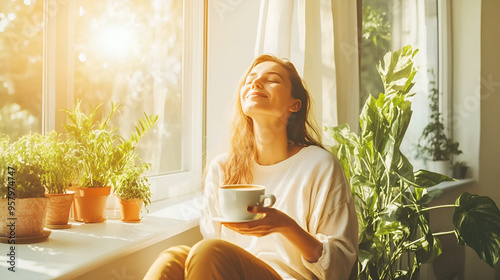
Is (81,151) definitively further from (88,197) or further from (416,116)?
(416,116)

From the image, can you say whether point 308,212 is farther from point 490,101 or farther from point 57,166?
point 490,101

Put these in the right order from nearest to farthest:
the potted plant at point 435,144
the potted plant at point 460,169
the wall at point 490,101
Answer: the wall at point 490,101 → the potted plant at point 460,169 → the potted plant at point 435,144

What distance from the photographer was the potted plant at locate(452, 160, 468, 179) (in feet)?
9.32

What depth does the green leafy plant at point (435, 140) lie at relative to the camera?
2.95m

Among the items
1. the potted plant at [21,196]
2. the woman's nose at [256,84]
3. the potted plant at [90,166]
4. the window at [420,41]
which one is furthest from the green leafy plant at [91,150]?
the window at [420,41]

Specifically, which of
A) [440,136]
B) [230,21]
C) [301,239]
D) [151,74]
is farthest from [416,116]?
[301,239]

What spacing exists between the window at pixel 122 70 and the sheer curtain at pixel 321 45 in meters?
0.44

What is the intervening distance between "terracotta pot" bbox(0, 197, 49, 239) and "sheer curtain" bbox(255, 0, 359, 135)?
91cm

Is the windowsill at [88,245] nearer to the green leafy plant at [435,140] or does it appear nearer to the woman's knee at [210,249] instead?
the woman's knee at [210,249]

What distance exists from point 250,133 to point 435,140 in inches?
77.4

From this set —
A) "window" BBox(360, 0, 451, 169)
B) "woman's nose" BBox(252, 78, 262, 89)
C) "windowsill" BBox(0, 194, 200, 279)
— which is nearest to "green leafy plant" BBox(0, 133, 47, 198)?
"windowsill" BBox(0, 194, 200, 279)

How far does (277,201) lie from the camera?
1281mm

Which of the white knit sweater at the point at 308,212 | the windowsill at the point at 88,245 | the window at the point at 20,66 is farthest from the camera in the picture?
the window at the point at 20,66

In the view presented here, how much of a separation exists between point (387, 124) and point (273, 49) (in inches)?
19.6
